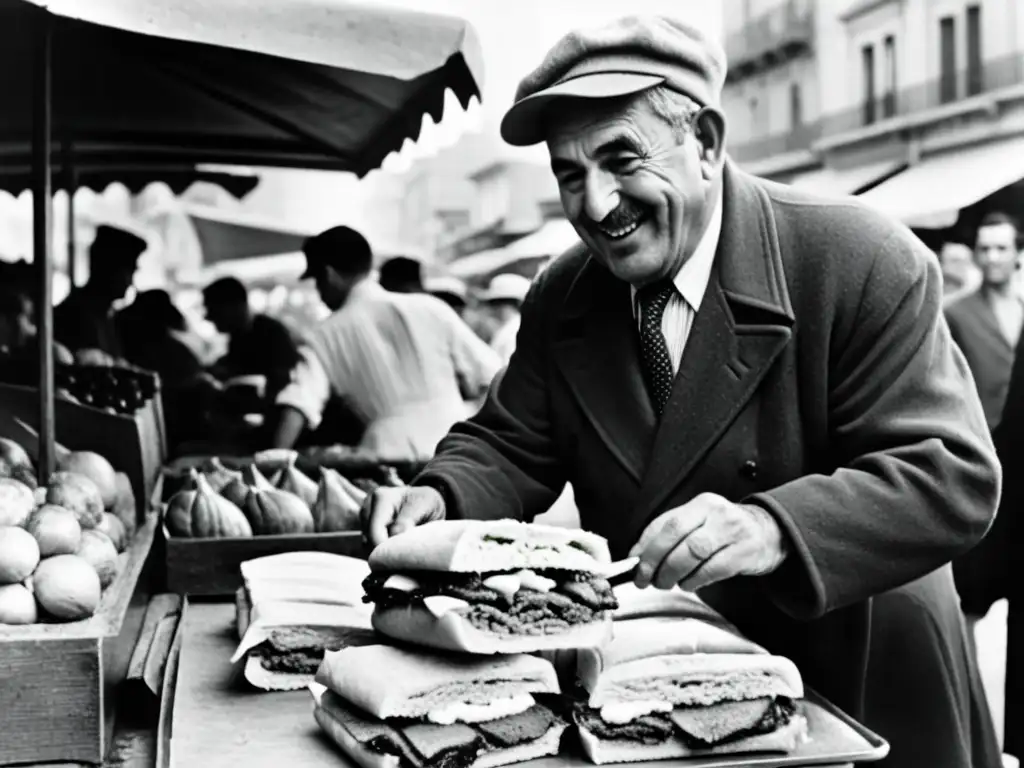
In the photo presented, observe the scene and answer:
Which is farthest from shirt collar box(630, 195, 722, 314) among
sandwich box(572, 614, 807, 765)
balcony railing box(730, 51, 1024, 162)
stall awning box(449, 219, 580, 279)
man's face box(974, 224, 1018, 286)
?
stall awning box(449, 219, 580, 279)

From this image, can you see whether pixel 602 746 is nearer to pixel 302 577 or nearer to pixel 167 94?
pixel 302 577

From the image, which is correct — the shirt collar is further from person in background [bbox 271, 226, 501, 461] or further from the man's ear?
person in background [bbox 271, 226, 501, 461]

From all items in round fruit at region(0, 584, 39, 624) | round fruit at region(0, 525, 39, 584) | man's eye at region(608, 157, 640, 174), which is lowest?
round fruit at region(0, 584, 39, 624)

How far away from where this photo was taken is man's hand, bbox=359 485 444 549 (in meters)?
2.29

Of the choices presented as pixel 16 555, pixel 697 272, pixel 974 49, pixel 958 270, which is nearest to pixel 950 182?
pixel 958 270

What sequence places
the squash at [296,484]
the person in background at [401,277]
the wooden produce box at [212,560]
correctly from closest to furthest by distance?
the wooden produce box at [212,560], the squash at [296,484], the person in background at [401,277]

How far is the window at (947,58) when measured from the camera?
198 inches

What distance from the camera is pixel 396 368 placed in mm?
5477

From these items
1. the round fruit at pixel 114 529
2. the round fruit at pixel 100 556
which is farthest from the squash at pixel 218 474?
the round fruit at pixel 100 556

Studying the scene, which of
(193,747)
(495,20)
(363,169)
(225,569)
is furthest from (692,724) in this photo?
(495,20)

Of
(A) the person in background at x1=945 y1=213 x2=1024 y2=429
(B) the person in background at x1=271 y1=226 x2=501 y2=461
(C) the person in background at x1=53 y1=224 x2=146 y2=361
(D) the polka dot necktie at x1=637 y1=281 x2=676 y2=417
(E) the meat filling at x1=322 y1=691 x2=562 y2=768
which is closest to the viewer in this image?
(E) the meat filling at x1=322 y1=691 x2=562 y2=768

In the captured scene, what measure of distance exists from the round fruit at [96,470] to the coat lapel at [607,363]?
5.18ft

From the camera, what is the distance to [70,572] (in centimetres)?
230

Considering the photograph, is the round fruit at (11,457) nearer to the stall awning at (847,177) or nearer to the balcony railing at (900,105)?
the stall awning at (847,177)
